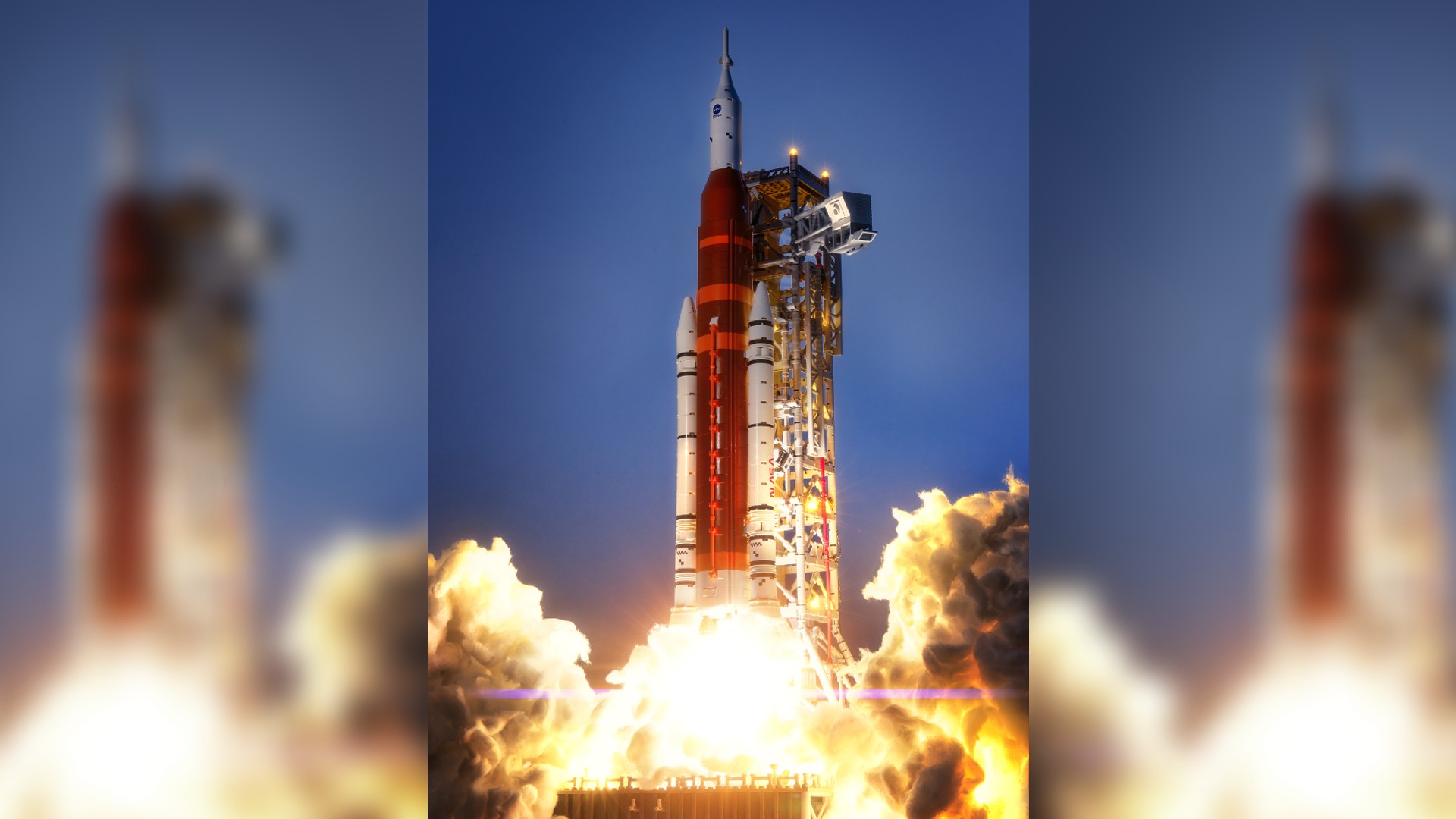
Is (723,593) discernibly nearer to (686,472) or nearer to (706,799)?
(686,472)

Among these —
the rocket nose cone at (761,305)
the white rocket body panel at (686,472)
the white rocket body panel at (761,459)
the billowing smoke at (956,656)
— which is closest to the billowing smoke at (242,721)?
the white rocket body panel at (761,459)

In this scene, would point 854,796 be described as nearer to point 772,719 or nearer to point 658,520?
point 772,719

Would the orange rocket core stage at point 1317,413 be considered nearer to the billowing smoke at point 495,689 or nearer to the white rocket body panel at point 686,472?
the white rocket body panel at point 686,472

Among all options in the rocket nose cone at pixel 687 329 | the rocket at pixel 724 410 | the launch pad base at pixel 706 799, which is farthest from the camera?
the rocket nose cone at pixel 687 329

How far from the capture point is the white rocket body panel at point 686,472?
17609 millimetres

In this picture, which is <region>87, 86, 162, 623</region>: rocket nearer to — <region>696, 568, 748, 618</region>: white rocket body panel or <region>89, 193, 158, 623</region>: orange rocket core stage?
<region>89, 193, 158, 623</region>: orange rocket core stage

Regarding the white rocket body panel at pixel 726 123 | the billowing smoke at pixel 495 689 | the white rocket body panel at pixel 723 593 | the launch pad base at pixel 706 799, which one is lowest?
the launch pad base at pixel 706 799

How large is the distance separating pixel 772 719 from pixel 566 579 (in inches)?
161

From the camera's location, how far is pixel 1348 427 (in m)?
5.49

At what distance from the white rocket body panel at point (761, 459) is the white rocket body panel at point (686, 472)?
34.6 inches

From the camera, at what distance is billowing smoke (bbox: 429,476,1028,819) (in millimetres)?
16562

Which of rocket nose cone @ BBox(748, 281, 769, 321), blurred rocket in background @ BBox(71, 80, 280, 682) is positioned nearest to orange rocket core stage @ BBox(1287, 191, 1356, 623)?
blurred rocket in background @ BBox(71, 80, 280, 682)

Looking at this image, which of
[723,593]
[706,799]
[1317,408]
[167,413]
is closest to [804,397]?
[723,593]

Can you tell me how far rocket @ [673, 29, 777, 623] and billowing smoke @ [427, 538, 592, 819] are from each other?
2.14m
